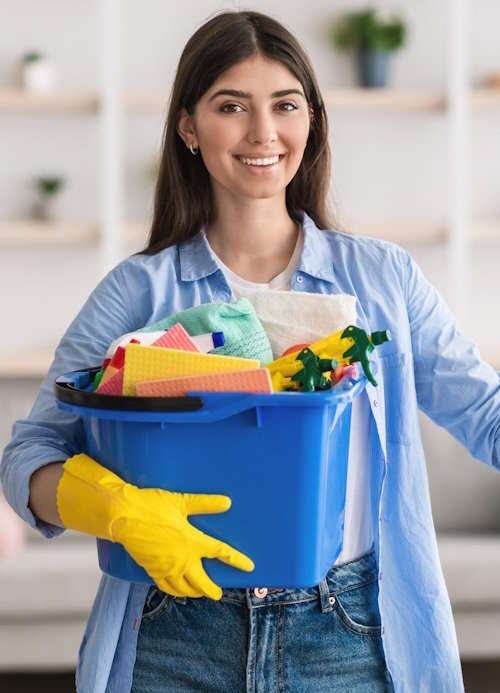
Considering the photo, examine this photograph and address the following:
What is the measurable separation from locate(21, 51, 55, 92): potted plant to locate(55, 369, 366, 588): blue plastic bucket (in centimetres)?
347

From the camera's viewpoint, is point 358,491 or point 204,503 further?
point 358,491

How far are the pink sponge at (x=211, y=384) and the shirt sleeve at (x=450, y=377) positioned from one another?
416 millimetres

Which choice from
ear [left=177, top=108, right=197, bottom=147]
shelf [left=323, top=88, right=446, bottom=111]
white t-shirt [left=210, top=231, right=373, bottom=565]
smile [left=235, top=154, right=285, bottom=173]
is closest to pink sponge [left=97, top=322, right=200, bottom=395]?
white t-shirt [left=210, top=231, right=373, bottom=565]

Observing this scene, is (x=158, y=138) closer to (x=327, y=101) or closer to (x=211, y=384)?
(x=327, y=101)

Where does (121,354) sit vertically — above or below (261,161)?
below

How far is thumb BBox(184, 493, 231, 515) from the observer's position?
1.05 metres

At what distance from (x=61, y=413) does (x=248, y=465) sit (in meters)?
0.35

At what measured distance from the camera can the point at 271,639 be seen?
49.1 inches

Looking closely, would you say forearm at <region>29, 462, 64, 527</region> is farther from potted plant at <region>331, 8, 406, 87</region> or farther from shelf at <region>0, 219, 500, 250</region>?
potted plant at <region>331, 8, 406, 87</region>

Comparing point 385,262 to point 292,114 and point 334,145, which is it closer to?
point 292,114

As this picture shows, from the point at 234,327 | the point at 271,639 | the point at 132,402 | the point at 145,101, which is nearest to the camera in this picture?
the point at 132,402

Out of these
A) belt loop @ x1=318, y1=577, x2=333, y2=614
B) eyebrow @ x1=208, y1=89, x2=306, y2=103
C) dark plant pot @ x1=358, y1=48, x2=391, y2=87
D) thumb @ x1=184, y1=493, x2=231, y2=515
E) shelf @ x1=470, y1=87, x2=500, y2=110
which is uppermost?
dark plant pot @ x1=358, y1=48, x2=391, y2=87

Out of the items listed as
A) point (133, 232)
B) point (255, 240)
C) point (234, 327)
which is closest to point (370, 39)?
point (133, 232)

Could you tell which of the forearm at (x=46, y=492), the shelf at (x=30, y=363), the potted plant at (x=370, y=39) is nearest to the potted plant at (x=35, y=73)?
the shelf at (x=30, y=363)
